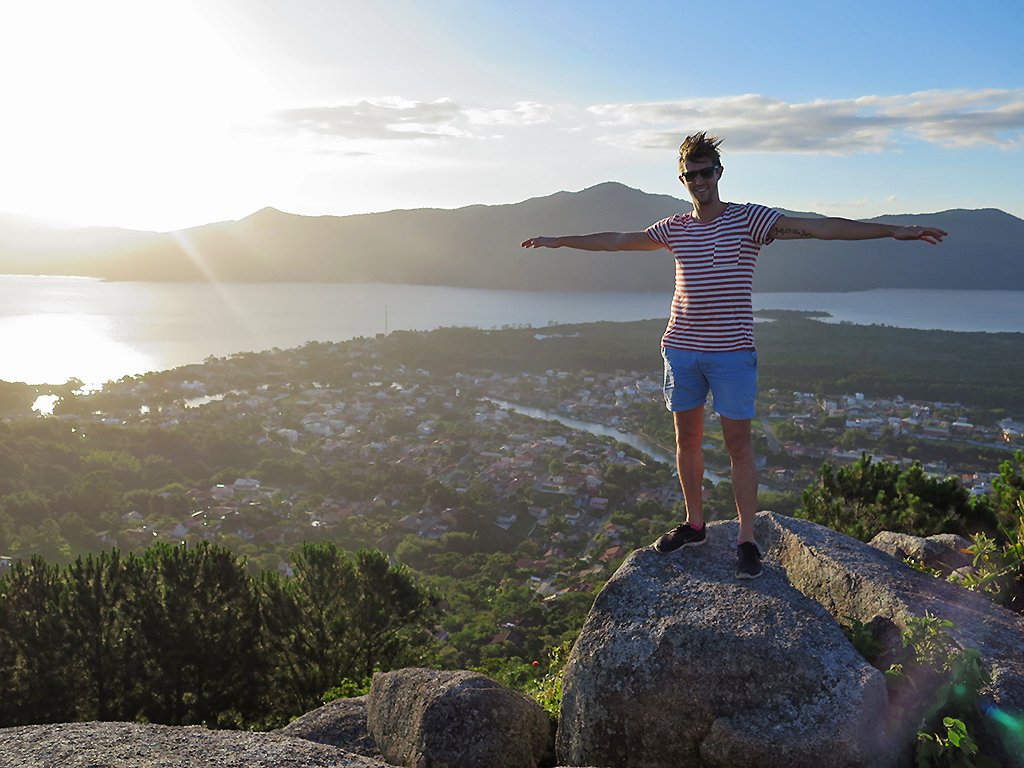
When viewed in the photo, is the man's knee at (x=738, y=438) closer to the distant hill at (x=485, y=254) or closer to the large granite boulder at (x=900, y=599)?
the large granite boulder at (x=900, y=599)

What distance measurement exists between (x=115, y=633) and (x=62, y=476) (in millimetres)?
24208

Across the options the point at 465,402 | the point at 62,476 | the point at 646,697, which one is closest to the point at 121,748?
the point at 646,697

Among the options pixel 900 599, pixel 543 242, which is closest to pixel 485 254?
pixel 543 242

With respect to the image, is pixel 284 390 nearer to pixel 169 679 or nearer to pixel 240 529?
pixel 240 529

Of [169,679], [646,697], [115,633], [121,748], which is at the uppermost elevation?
[646,697]

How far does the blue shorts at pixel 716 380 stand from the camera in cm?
412

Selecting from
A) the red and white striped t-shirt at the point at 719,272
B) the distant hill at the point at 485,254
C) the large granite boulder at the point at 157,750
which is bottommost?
the large granite boulder at the point at 157,750

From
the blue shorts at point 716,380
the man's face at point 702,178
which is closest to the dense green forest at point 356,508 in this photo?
the blue shorts at point 716,380

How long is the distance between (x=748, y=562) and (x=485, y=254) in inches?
5894

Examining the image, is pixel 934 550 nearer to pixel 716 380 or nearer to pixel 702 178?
pixel 716 380

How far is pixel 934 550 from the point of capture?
5.66 meters

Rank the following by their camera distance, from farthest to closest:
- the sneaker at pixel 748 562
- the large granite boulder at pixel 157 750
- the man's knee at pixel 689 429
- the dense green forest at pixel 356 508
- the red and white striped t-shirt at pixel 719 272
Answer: the dense green forest at pixel 356 508, the man's knee at pixel 689 429, the sneaker at pixel 748 562, the red and white striped t-shirt at pixel 719 272, the large granite boulder at pixel 157 750

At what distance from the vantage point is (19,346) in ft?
250

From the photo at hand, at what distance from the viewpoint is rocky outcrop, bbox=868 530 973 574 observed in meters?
5.51
